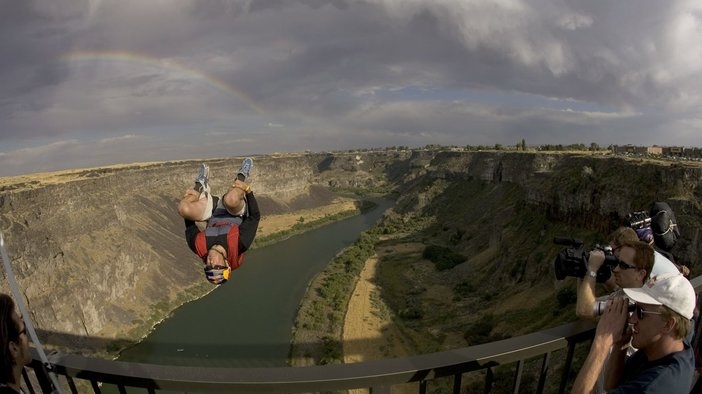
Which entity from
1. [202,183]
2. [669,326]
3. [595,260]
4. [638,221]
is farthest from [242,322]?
[669,326]

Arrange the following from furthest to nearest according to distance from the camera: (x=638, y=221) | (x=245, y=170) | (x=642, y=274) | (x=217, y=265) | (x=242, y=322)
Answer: (x=242, y=322)
(x=245, y=170)
(x=217, y=265)
(x=638, y=221)
(x=642, y=274)

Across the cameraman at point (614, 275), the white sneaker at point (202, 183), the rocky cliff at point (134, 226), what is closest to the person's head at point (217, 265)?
the white sneaker at point (202, 183)

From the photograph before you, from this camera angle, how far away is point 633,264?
3.06 metres

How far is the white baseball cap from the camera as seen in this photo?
7.83 feet

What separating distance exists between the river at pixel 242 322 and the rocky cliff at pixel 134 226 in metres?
2.58

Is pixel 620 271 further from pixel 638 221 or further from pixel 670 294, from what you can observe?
pixel 638 221

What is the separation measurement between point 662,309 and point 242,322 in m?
34.0

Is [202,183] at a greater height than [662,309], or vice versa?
[202,183]

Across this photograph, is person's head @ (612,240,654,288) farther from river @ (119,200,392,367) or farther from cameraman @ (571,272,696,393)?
river @ (119,200,392,367)

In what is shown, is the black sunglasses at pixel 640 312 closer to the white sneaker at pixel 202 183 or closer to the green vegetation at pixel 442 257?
the white sneaker at pixel 202 183

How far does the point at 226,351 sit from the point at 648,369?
29734 mm

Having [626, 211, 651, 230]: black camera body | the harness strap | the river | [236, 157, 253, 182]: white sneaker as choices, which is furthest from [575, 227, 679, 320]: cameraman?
the river

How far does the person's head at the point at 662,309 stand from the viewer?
7.88 ft

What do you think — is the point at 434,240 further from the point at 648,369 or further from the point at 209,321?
the point at 648,369
